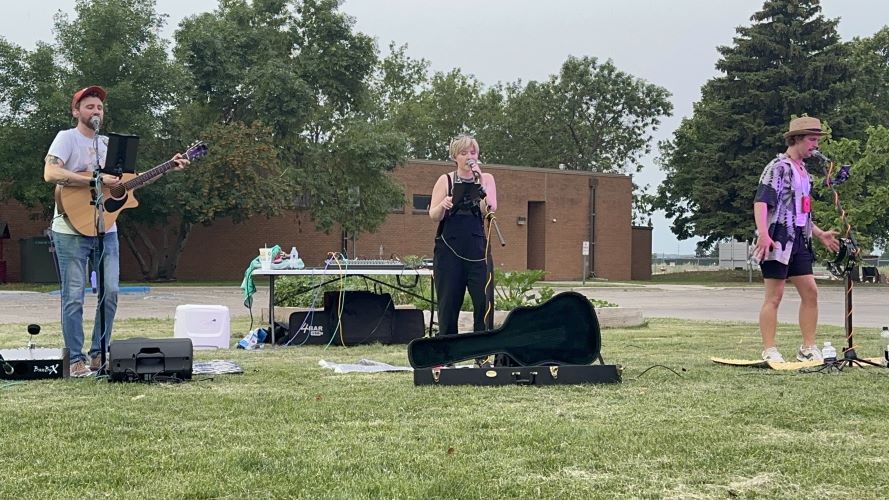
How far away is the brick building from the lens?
39.5 metres

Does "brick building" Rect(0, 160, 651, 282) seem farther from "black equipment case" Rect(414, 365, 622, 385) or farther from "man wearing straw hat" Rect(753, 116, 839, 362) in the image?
"black equipment case" Rect(414, 365, 622, 385)

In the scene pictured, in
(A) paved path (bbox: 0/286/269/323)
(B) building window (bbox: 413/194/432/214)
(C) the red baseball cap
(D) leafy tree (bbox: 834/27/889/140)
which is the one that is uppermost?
(D) leafy tree (bbox: 834/27/889/140)

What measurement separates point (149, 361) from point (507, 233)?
4053 centimetres

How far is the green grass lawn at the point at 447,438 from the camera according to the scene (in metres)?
3.29

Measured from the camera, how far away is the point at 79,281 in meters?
6.67

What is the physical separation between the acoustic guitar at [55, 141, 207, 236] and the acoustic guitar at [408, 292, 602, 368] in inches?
95.5

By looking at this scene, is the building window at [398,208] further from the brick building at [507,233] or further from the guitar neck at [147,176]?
the guitar neck at [147,176]

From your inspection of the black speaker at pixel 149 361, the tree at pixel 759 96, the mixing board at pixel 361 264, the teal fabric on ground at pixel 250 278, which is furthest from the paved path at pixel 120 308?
the tree at pixel 759 96

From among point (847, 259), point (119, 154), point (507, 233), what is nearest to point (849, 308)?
point (847, 259)

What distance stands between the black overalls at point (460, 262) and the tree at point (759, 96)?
39.1 metres

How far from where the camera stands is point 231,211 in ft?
112

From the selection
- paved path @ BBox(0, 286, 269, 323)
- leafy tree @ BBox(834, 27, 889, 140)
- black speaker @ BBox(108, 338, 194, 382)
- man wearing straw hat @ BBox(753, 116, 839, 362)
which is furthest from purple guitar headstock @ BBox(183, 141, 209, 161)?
leafy tree @ BBox(834, 27, 889, 140)

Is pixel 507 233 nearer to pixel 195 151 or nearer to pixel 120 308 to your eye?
pixel 120 308

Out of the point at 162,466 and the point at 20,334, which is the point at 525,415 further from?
the point at 20,334
